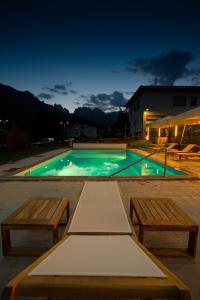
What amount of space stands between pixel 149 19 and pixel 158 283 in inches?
832

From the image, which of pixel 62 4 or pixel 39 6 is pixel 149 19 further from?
pixel 39 6

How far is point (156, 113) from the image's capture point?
23219 mm

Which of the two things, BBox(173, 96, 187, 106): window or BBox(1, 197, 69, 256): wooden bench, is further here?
BBox(173, 96, 187, 106): window

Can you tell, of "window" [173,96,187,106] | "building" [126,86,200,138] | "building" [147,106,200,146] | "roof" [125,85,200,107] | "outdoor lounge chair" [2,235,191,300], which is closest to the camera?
"outdoor lounge chair" [2,235,191,300]

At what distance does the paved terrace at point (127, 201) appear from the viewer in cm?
197

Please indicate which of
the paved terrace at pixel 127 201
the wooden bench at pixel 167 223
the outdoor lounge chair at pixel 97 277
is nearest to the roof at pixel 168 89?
the paved terrace at pixel 127 201

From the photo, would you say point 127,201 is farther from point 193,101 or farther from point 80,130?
point 80,130

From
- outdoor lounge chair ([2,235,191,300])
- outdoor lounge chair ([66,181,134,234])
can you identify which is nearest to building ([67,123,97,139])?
outdoor lounge chair ([66,181,134,234])

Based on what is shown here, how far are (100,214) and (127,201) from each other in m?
1.68

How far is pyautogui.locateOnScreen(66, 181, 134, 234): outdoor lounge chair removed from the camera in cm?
199

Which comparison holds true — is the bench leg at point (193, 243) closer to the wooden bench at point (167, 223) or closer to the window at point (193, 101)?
the wooden bench at point (167, 223)

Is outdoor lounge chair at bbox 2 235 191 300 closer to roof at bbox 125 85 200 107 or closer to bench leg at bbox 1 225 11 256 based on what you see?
bench leg at bbox 1 225 11 256

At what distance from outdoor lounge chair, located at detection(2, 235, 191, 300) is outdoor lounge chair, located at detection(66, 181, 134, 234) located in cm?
40

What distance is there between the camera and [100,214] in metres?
2.38
